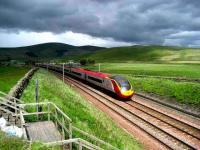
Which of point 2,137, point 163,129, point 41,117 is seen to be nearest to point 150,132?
point 163,129

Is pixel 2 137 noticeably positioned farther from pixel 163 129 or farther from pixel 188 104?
pixel 188 104

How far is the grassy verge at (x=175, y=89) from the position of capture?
3478cm

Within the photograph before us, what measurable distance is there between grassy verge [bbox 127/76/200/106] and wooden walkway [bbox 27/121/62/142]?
68.0 feet

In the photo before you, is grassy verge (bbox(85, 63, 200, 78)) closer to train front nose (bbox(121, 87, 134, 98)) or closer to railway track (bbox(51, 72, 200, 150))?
train front nose (bbox(121, 87, 134, 98))

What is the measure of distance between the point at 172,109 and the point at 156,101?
4.39 metres

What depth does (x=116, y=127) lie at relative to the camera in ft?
77.7

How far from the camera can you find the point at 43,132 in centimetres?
1652

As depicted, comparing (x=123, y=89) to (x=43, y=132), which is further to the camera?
(x=123, y=89)

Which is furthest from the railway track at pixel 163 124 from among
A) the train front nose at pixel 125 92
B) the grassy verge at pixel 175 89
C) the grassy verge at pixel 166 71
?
the grassy verge at pixel 166 71

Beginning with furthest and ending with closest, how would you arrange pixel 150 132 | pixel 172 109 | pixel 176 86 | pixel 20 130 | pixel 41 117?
pixel 176 86
pixel 172 109
pixel 150 132
pixel 41 117
pixel 20 130

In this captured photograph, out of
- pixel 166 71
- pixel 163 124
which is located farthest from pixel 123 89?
pixel 166 71

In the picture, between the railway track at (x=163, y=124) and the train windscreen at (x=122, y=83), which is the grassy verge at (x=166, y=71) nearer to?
the train windscreen at (x=122, y=83)

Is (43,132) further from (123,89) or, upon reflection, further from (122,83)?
(122,83)

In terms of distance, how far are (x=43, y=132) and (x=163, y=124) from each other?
484 inches
